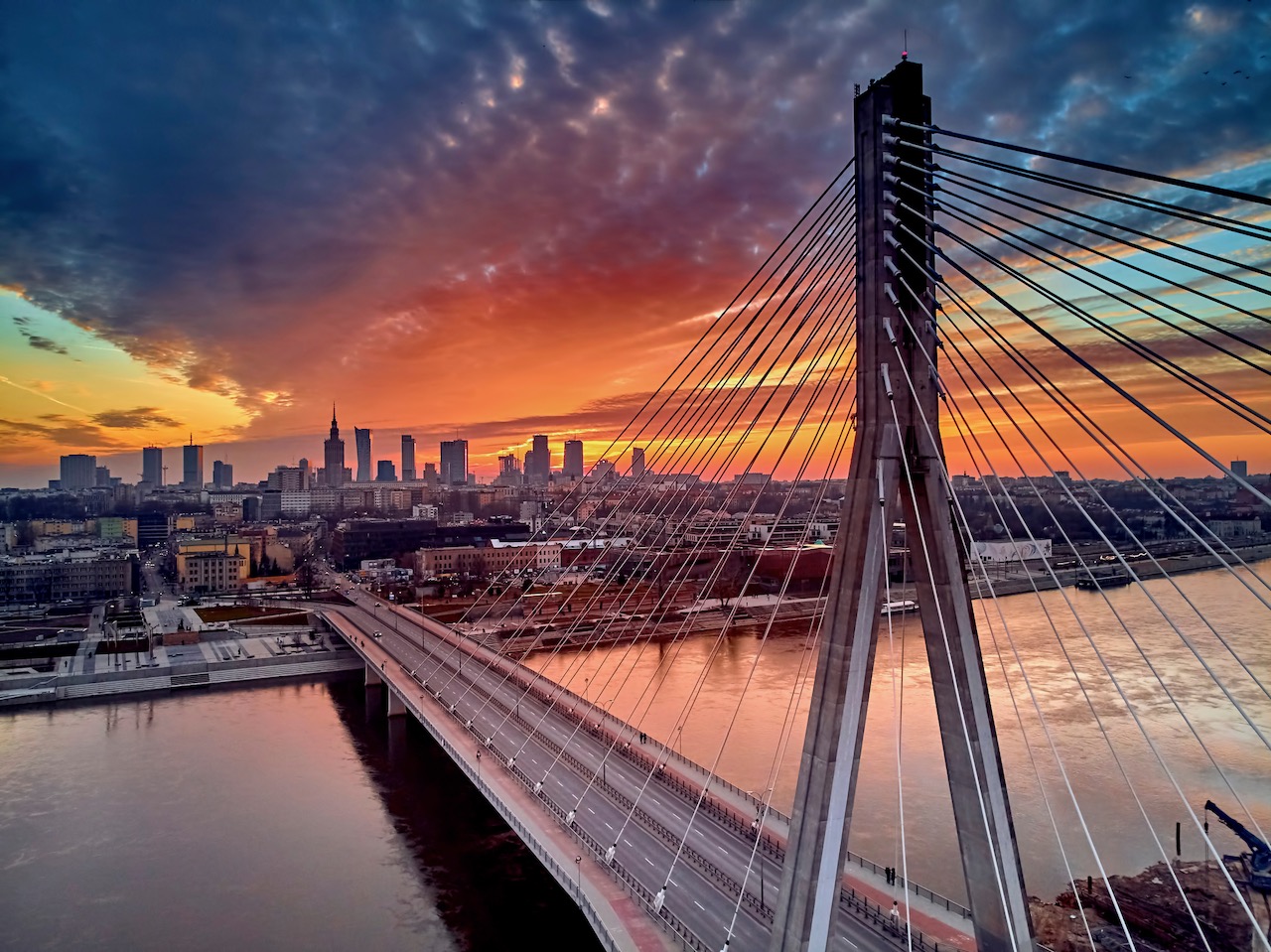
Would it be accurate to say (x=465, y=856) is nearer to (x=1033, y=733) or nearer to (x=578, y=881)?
(x=578, y=881)

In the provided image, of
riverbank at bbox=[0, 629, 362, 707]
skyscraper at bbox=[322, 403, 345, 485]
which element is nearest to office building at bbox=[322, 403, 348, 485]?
skyscraper at bbox=[322, 403, 345, 485]

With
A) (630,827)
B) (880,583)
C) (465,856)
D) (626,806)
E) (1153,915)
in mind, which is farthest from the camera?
(465,856)

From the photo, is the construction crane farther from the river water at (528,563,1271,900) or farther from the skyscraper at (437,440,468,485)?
the skyscraper at (437,440,468,485)

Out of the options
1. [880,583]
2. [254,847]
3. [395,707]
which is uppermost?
[880,583]

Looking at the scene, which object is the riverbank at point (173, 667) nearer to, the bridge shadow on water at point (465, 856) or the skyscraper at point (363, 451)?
the bridge shadow on water at point (465, 856)

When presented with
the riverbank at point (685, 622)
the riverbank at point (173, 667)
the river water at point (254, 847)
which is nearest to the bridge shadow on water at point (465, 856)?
the river water at point (254, 847)

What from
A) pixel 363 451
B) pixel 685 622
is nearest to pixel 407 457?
pixel 363 451
